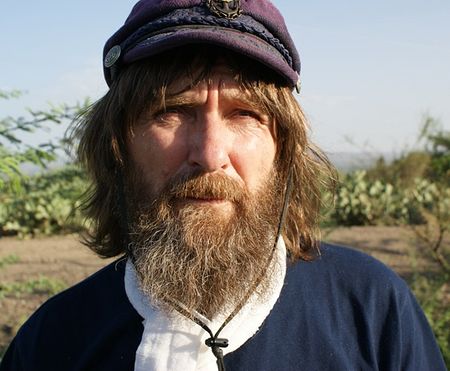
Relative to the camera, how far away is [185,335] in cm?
182

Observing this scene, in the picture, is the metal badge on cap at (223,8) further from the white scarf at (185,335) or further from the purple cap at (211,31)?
the white scarf at (185,335)

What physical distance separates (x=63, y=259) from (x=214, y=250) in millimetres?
7162

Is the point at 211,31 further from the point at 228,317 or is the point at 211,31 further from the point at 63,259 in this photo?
the point at 63,259

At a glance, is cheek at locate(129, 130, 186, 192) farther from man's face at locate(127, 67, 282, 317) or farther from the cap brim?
the cap brim

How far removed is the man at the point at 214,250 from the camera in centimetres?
Result: 186

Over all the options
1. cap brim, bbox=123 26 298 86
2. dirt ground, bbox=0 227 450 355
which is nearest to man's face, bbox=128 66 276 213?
cap brim, bbox=123 26 298 86

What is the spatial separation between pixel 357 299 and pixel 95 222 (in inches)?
49.4

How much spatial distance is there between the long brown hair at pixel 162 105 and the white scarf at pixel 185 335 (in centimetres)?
36

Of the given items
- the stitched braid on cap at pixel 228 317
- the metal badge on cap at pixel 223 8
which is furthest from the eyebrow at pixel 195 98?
the stitched braid on cap at pixel 228 317

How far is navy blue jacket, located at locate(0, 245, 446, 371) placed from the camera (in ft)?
6.06

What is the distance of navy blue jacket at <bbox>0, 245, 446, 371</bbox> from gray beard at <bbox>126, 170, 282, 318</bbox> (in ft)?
0.44

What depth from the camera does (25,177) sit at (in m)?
3.29

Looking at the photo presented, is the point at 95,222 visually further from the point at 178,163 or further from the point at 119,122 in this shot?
the point at 178,163

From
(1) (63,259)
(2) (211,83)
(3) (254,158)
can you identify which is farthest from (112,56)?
(1) (63,259)
